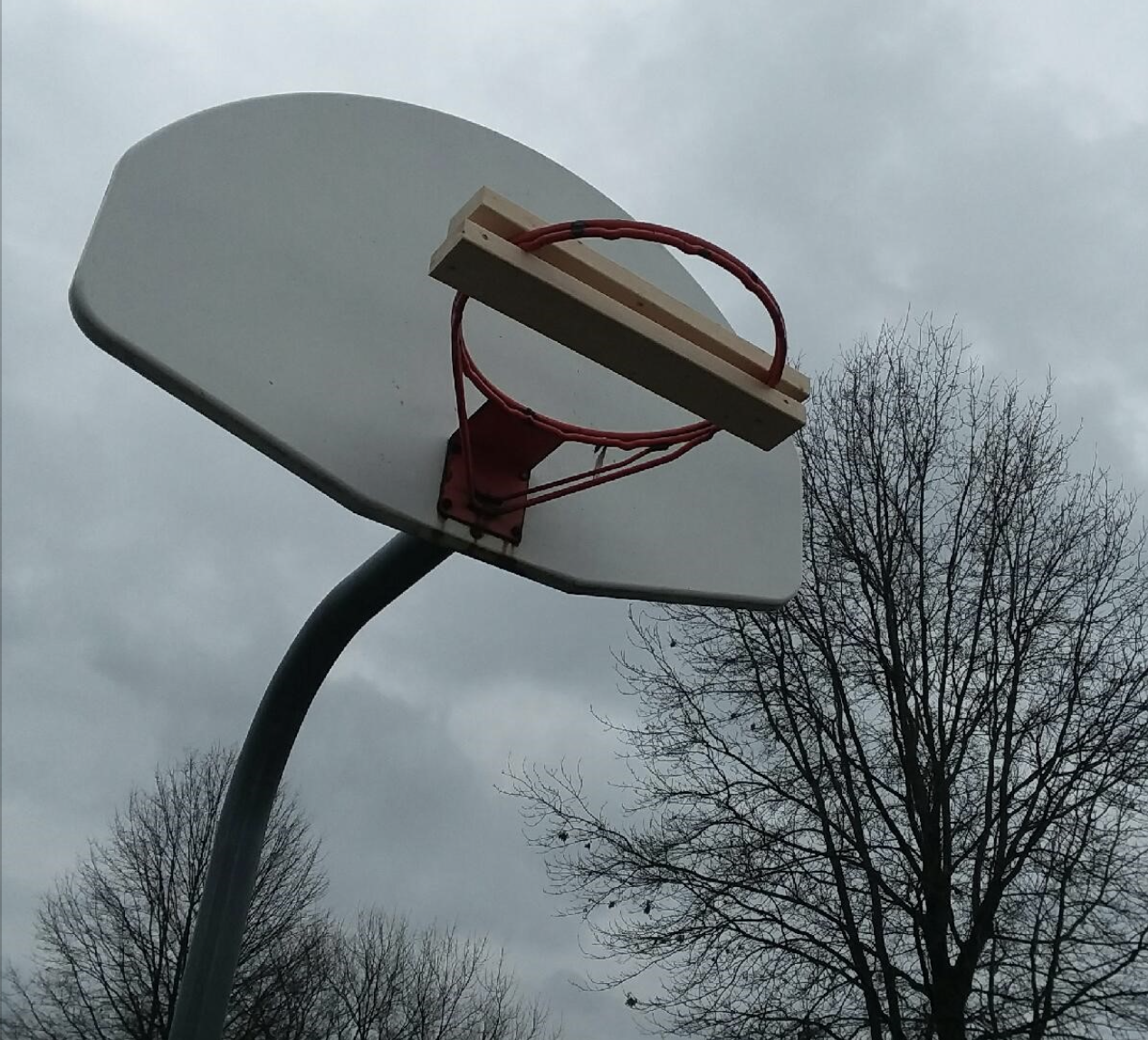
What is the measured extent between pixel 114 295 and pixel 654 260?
190 cm

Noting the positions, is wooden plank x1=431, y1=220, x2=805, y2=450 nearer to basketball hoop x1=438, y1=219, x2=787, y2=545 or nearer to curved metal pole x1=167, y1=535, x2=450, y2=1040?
basketball hoop x1=438, y1=219, x2=787, y2=545

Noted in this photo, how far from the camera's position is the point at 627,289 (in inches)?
98.4

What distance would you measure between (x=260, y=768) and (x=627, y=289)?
6.08 ft

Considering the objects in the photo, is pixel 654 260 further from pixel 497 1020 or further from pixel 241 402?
pixel 497 1020

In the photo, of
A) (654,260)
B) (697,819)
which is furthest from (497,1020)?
(654,260)

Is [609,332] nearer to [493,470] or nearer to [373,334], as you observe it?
[493,470]

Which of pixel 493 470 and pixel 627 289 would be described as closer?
pixel 627 289

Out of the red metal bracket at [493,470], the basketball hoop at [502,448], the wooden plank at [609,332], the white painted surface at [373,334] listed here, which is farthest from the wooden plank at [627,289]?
the white painted surface at [373,334]

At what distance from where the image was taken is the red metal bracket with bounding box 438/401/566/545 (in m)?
2.89

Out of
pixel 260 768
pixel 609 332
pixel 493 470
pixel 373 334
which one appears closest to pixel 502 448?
pixel 493 470

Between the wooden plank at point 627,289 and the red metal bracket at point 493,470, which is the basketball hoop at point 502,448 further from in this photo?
the wooden plank at point 627,289

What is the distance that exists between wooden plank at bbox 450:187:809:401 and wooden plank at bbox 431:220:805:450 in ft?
0.10

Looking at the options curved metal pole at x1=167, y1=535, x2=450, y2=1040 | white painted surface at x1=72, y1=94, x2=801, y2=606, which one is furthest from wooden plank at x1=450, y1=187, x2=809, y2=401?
curved metal pole at x1=167, y1=535, x2=450, y2=1040

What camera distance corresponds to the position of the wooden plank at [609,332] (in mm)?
2334
